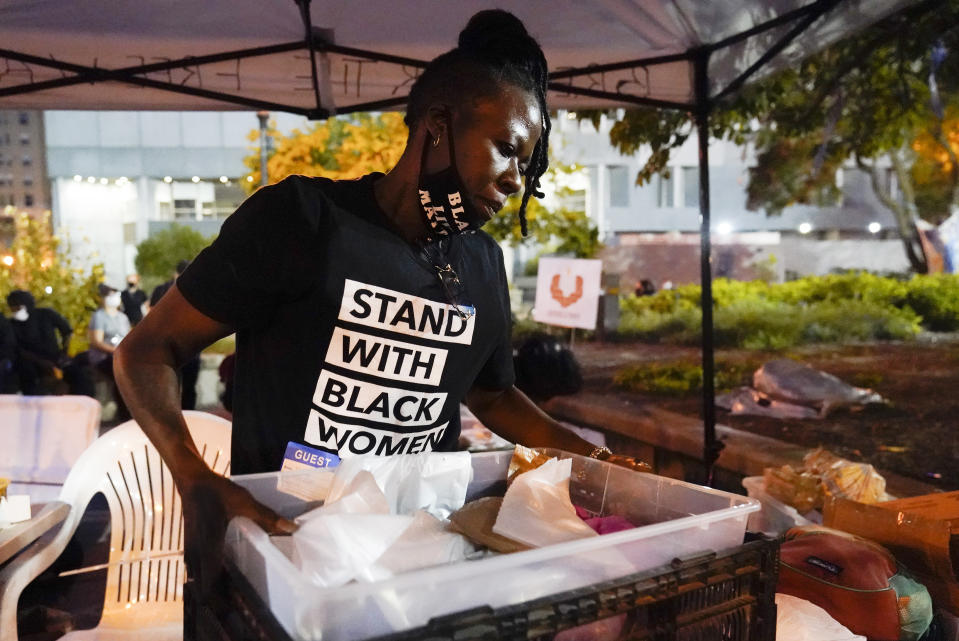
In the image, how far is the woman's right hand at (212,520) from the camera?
36.7 inches

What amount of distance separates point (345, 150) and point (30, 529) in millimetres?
8116

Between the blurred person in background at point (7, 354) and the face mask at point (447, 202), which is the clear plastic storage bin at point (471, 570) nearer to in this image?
the face mask at point (447, 202)

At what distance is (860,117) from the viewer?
9.37m

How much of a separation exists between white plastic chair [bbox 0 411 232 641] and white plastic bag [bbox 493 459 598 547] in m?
1.75

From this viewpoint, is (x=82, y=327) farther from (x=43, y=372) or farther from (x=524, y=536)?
(x=524, y=536)

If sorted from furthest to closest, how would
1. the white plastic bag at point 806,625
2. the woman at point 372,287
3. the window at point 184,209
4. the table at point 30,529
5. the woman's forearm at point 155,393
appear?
the window at point 184,209 → the table at point 30,529 → the woman at point 372,287 → the white plastic bag at point 806,625 → the woman's forearm at point 155,393

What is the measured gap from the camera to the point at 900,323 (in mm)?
12406

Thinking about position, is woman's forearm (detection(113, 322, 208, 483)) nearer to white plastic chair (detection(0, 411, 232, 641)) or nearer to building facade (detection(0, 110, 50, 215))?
white plastic chair (detection(0, 411, 232, 641))

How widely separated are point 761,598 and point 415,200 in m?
1.03

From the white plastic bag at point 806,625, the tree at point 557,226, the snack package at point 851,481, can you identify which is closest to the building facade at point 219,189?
the tree at point 557,226

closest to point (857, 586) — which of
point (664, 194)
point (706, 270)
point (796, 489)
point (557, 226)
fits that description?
point (796, 489)

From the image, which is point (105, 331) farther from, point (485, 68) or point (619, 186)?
point (619, 186)

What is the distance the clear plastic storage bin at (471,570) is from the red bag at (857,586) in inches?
22.9

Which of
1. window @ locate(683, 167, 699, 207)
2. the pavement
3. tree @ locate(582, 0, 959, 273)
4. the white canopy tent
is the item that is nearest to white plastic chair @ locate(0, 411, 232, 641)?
the white canopy tent
